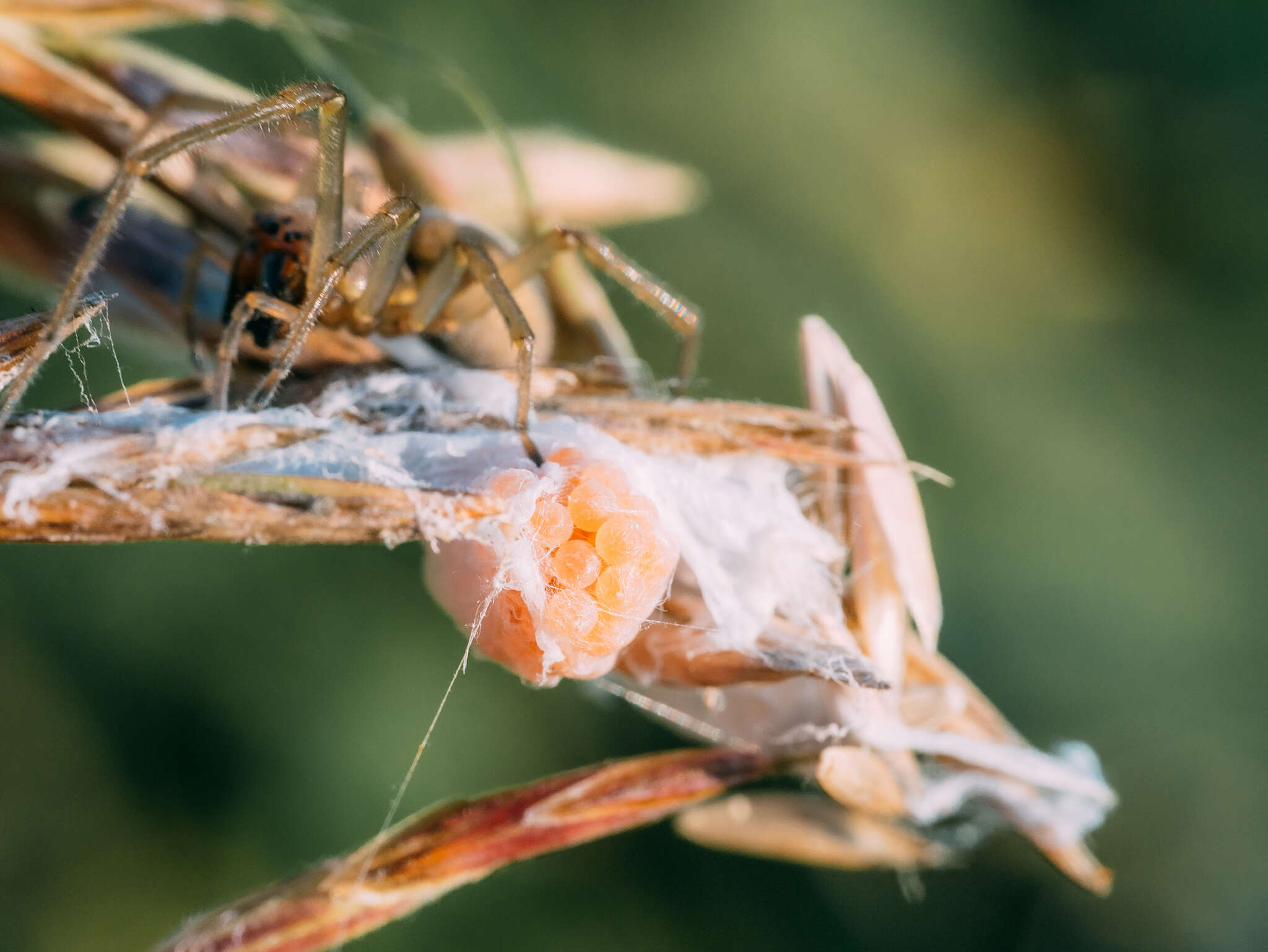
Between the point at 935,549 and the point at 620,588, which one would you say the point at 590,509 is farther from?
the point at 935,549

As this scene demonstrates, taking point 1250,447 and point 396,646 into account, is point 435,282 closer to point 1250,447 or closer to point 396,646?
point 396,646

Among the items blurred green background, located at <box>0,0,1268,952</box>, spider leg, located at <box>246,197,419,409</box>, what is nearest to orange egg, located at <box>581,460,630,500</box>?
spider leg, located at <box>246,197,419,409</box>

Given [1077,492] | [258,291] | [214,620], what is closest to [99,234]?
[258,291]

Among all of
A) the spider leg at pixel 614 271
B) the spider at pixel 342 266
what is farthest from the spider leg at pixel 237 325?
the spider leg at pixel 614 271

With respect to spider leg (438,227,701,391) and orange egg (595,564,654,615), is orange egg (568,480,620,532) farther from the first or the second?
spider leg (438,227,701,391)

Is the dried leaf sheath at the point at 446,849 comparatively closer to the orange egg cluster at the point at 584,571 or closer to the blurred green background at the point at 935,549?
the orange egg cluster at the point at 584,571

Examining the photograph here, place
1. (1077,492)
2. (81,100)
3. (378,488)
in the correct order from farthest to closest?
1. (1077,492)
2. (81,100)
3. (378,488)
